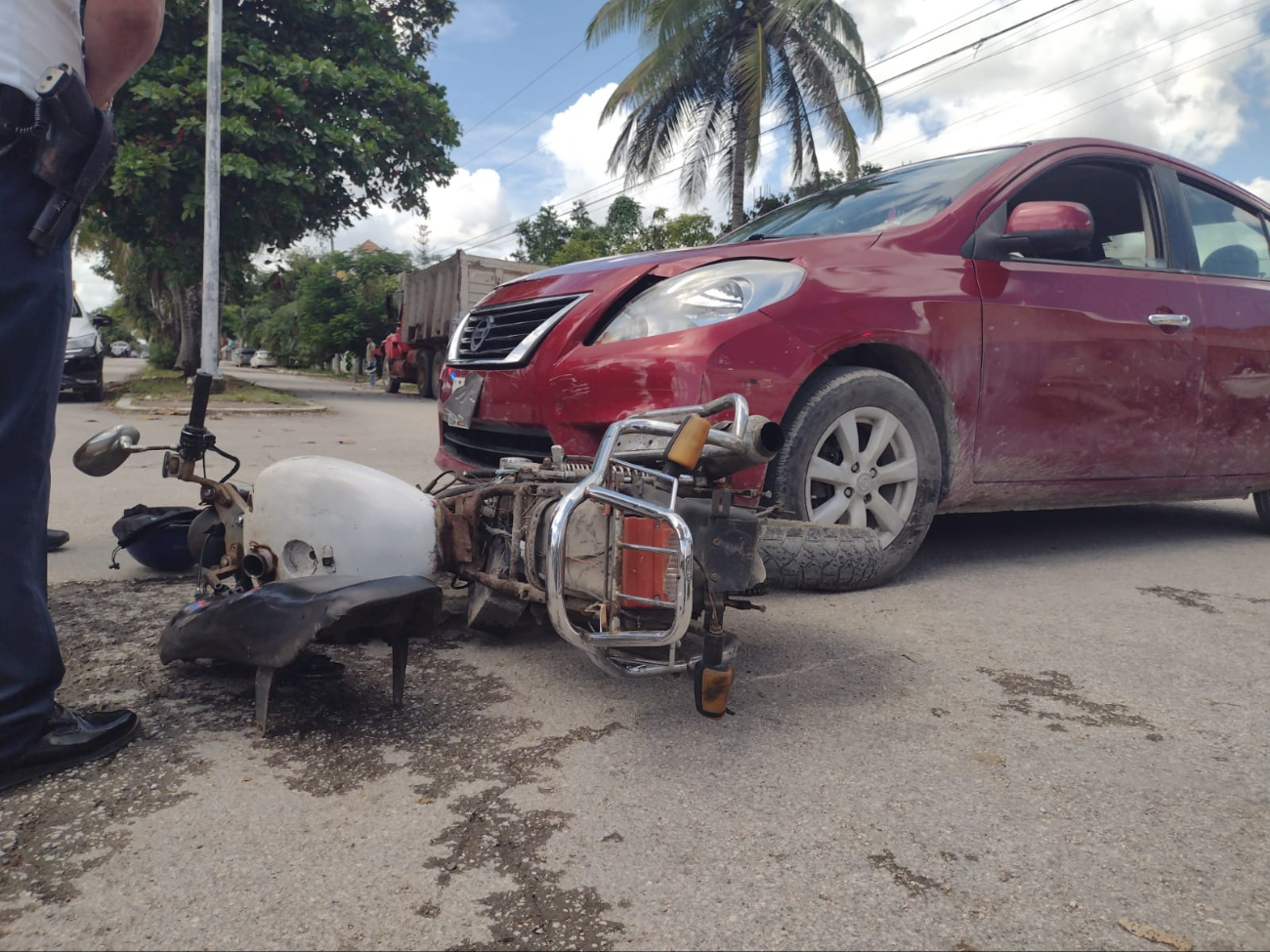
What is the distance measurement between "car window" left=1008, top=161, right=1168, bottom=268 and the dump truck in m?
10.8

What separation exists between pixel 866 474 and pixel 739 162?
55.2ft

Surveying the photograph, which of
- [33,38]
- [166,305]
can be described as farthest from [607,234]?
[33,38]

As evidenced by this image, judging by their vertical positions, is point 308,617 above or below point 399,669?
above

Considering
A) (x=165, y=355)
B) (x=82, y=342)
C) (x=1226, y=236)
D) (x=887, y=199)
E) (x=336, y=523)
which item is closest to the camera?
(x=336, y=523)

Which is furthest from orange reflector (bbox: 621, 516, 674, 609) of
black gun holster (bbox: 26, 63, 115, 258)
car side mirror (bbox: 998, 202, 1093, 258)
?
car side mirror (bbox: 998, 202, 1093, 258)

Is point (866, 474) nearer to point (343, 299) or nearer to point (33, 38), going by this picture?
point (33, 38)

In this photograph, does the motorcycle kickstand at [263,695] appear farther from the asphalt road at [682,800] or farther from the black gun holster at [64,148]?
the black gun holster at [64,148]

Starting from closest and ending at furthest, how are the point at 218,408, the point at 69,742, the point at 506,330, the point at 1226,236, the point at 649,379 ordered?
the point at 69,742 → the point at 649,379 → the point at 506,330 → the point at 1226,236 → the point at 218,408

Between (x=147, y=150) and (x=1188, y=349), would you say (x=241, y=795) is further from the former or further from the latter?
(x=147, y=150)

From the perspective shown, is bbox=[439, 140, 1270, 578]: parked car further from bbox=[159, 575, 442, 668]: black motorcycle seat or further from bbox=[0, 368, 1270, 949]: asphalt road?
bbox=[159, 575, 442, 668]: black motorcycle seat

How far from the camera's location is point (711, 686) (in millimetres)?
1847

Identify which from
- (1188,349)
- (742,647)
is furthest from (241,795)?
(1188,349)

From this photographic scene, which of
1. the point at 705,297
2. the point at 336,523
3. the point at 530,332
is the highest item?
the point at 705,297

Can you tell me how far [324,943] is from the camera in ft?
4.14
